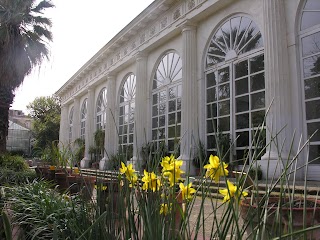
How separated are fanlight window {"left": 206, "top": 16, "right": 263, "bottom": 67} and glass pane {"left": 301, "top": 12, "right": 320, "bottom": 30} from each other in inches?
62.0

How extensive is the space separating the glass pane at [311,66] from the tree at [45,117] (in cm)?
3781

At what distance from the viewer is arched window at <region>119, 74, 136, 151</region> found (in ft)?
62.1

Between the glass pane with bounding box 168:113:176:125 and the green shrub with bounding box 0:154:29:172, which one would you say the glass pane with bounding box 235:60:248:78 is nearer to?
the glass pane with bounding box 168:113:176:125

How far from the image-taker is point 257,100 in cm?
1026

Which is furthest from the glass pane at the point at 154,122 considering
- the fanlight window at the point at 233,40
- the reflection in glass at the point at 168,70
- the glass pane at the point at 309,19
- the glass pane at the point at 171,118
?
the glass pane at the point at 309,19

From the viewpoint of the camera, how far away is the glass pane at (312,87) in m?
8.44

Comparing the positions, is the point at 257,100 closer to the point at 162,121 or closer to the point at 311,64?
the point at 311,64

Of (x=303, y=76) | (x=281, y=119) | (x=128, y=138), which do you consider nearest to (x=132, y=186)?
(x=281, y=119)

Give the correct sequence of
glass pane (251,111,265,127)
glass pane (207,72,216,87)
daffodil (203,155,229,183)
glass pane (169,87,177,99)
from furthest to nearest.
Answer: glass pane (169,87,177,99)
glass pane (207,72,216,87)
glass pane (251,111,265,127)
daffodil (203,155,229,183)

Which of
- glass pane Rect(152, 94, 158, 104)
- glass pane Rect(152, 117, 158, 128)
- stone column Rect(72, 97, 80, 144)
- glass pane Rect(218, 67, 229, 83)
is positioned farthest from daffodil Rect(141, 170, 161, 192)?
stone column Rect(72, 97, 80, 144)

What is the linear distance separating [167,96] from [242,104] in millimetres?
5147

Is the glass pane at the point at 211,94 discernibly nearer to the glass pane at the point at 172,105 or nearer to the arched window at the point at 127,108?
the glass pane at the point at 172,105

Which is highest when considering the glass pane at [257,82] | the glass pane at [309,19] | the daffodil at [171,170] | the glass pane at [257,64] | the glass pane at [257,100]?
the glass pane at [309,19]

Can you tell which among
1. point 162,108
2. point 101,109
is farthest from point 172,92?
point 101,109
